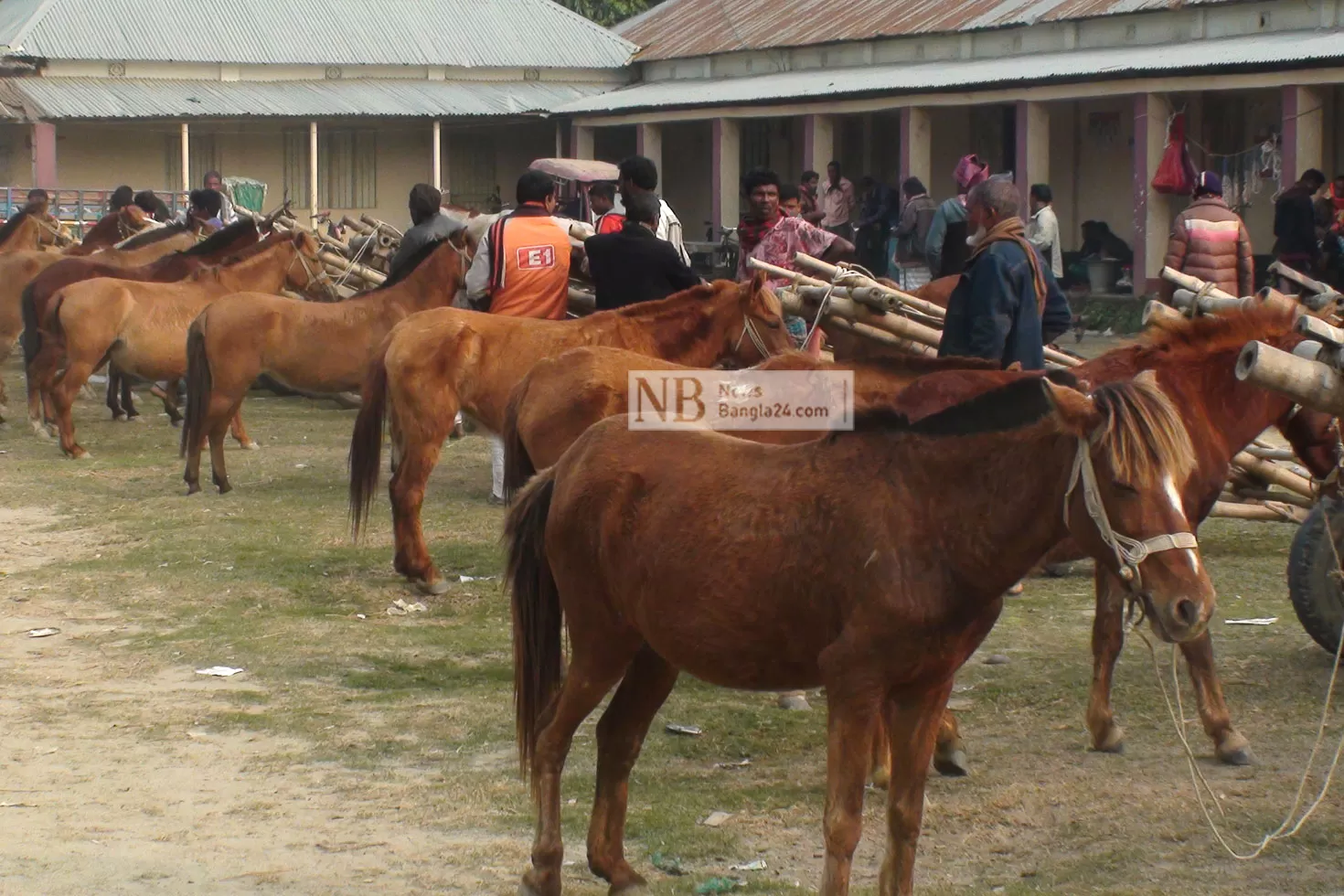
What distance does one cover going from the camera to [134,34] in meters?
31.2

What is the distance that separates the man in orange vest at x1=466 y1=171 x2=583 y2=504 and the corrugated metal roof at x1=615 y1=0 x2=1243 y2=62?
14567mm

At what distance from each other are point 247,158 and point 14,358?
10505mm

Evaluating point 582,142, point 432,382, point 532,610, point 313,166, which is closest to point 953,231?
point 432,382

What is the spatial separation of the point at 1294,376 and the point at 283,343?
8812 millimetres

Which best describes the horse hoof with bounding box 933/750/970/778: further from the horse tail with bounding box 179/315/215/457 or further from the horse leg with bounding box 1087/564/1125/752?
the horse tail with bounding box 179/315/215/457

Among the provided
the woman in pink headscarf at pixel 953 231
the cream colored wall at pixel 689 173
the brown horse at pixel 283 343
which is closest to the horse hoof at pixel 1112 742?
the woman in pink headscarf at pixel 953 231

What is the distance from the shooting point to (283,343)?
12.5 metres

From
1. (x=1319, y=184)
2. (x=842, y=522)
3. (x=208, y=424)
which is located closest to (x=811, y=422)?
(x=842, y=522)

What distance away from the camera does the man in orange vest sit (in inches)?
393

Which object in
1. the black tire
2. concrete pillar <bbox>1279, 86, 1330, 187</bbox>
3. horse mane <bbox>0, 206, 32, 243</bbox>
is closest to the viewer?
the black tire

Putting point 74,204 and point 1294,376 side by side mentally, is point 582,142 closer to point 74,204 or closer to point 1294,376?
point 74,204

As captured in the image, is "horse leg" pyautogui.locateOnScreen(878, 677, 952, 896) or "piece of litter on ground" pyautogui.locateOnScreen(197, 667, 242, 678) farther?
"piece of litter on ground" pyautogui.locateOnScreen(197, 667, 242, 678)

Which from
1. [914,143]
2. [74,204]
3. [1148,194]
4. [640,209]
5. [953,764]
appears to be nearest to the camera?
[953,764]

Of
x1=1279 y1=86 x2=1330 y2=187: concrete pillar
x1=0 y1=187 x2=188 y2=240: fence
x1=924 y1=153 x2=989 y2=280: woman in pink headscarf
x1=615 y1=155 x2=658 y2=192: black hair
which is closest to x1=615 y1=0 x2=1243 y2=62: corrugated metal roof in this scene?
x1=1279 y1=86 x2=1330 y2=187: concrete pillar
